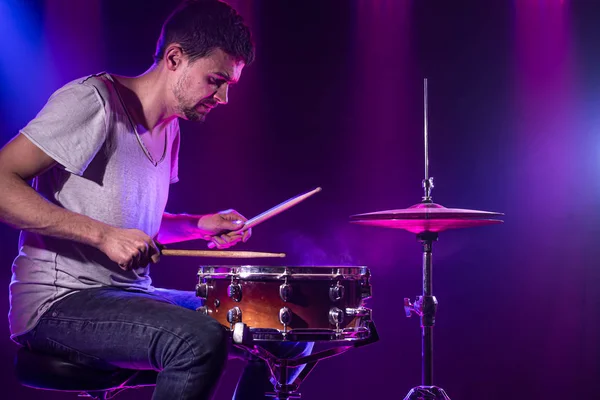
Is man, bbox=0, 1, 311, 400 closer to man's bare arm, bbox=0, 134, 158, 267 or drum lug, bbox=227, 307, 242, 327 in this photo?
man's bare arm, bbox=0, 134, 158, 267

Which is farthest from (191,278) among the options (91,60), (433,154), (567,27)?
(567,27)

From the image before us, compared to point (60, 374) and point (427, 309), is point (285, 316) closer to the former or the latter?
point (60, 374)

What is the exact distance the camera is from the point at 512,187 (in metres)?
3.33

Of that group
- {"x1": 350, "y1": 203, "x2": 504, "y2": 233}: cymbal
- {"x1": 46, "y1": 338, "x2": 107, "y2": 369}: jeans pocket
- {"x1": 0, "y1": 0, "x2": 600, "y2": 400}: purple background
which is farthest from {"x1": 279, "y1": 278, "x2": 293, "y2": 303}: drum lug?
{"x1": 0, "y1": 0, "x2": 600, "y2": 400}: purple background

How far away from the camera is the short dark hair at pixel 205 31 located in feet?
6.53

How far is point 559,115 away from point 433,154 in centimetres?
78

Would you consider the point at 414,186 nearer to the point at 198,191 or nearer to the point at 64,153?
the point at 198,191

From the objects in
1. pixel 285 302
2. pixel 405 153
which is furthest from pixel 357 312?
pixel 405 153

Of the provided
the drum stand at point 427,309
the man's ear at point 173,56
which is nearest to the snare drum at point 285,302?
the drum stand at point 427,309

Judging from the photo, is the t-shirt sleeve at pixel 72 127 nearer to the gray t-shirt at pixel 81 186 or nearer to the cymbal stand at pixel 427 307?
the gray t-shirt at pixel 81 186

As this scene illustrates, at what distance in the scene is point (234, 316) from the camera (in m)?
1.97

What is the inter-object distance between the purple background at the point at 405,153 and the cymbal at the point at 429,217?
3.18 feet

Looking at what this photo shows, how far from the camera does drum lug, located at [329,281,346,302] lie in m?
2.00

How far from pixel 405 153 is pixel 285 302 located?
1.67 m
